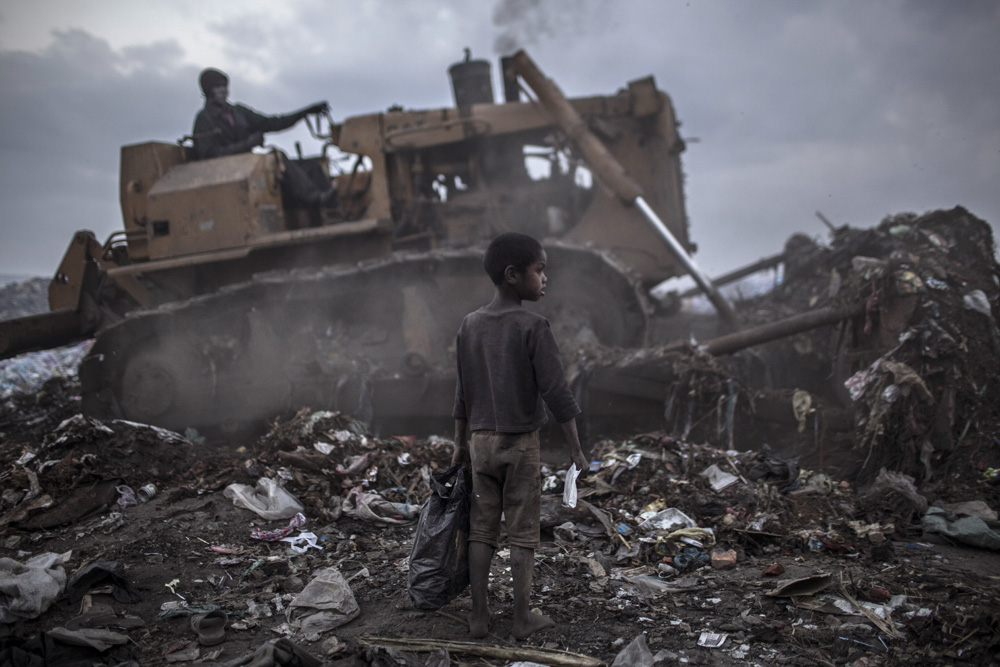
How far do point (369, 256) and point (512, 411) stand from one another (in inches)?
214

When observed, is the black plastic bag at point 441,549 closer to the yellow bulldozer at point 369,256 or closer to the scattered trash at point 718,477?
the scattered trash at point 718,477

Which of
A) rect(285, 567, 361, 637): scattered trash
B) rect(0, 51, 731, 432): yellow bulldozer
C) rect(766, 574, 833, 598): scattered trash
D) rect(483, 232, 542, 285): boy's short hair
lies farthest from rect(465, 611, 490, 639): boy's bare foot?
rect(0, 51, 731, 432): yellow bulldozer

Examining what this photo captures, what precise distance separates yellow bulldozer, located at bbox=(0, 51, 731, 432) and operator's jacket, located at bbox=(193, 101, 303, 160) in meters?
0.24

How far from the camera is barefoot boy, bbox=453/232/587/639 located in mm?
2533

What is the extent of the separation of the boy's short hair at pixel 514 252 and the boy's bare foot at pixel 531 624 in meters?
1.38

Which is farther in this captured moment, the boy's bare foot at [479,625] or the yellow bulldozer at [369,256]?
the yellow bulldozer at [369,256]

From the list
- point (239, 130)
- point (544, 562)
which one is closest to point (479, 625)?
point (544, 562)

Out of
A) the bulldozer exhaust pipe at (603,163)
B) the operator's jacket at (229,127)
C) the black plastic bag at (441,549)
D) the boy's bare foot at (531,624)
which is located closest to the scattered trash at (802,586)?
the boy's bare foot at (531,624)

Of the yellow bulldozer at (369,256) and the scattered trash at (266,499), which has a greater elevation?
the yellow bulldozer at (369,256)

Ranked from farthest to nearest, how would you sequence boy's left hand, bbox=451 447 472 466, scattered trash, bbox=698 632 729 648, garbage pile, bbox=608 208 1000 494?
garbage pile, bbox=608 208 1000 494 < boy's left hand, bbox=451 447 472 466 < scattered trash, bbox=698 632 729 648

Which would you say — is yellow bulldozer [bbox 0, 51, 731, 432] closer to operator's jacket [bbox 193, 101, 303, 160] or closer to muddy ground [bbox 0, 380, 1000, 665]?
operator's jacket [bbox 193, 101, 303, 160]

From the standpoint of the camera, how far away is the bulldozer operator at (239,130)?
7.67 meters

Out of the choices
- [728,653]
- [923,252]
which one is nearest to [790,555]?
[728,653]

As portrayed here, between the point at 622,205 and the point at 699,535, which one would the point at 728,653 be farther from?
the point at 622,205
